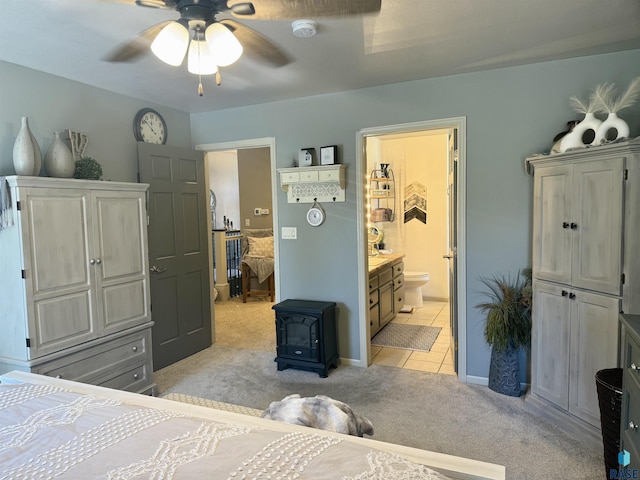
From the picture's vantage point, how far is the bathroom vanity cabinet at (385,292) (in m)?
4.55

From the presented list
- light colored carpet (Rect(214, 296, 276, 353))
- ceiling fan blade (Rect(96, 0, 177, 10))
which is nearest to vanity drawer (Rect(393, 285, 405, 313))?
light colored carpet (Rect(214, 296, 276, 353))

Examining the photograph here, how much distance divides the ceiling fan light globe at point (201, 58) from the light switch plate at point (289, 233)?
2329 millimetres

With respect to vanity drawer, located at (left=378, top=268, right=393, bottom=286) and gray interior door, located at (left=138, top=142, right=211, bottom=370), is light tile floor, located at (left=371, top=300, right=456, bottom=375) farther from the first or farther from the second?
gray interior door, located at (left=138, top=142, right=211, bottom=370)

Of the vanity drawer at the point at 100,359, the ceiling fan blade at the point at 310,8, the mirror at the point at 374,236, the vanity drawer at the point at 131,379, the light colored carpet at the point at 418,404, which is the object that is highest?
the ceiling fan blade at the point at 310,8

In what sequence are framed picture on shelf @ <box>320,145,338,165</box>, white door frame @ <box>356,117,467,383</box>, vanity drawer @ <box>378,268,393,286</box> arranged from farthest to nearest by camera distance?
1. vanity drawer @ <box>378,268,393,286</box>
2. framed picture on shelf @ <box>320,145,338,165</box>
3. white door frame @ <box>356,117,467,383</box>

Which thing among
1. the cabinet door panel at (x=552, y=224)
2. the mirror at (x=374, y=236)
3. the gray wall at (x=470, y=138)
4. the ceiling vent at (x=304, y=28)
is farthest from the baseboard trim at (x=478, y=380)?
the ceiling vent at (x=304, y=28)

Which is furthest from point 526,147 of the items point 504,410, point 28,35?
point 28,35

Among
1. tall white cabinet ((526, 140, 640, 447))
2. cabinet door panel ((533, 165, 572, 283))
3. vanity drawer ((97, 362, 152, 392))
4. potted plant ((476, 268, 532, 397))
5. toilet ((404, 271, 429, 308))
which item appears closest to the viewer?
tall white cabinet ((526, 140, 640, 447))

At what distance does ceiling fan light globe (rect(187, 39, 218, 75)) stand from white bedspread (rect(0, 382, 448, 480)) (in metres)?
1.44

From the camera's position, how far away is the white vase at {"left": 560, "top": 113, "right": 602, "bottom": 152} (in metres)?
2.66

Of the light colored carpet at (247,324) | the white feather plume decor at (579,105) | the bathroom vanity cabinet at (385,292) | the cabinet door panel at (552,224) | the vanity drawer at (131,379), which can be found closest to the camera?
the cabinet door panel at (552,224)

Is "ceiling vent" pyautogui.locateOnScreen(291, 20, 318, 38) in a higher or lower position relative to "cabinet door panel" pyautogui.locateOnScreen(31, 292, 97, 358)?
higher

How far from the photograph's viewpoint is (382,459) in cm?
114

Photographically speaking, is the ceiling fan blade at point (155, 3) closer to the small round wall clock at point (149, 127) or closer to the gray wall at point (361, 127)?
the gray wall at point (361, 127)
